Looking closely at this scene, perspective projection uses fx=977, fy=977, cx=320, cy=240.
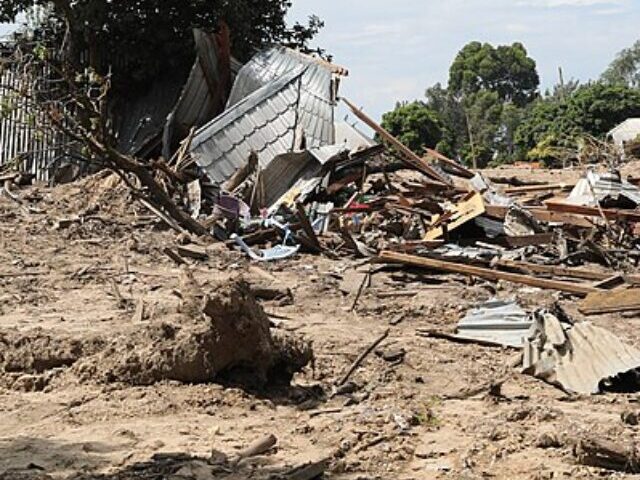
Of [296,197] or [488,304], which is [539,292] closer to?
[488,304]

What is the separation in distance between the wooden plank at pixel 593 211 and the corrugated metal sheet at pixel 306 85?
4.54m

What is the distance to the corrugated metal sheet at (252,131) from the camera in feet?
50.3

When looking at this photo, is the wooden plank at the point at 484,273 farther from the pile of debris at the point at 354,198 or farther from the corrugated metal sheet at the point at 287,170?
the corrugated metal sheet at the point at 287,170

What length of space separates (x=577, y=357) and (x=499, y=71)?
2716 inches

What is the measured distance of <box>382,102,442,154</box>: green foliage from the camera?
1361 inches

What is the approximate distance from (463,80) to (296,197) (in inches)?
2341

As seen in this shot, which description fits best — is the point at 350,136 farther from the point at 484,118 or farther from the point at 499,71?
the point at 499,71

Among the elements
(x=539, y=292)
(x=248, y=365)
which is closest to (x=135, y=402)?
(x=248, y=365)

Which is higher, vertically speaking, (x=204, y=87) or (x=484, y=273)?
(x=204, y=87)

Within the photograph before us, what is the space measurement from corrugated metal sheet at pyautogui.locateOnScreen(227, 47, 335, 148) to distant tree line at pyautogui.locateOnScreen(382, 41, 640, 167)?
4345 mm

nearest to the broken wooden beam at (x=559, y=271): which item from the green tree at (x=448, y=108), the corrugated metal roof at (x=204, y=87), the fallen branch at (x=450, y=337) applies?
the fallen branch at (x=450, y=337)

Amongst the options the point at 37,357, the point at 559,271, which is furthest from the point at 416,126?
the point at 37,357

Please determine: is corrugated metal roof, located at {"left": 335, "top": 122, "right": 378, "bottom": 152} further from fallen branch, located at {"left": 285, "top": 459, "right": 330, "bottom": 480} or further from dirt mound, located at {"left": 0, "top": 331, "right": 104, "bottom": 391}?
fallen branch, located at {"left": 285, "top": 459, "right": 330, "bottom": 480}

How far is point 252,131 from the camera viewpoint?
52.5 feet
